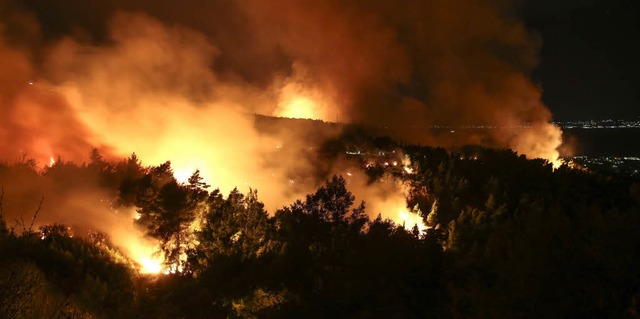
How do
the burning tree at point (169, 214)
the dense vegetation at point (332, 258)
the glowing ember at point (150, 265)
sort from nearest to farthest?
the dense vegetation at point (332, 258), the burning tree at point (169, 214), the glowing ember at point (150, 265)

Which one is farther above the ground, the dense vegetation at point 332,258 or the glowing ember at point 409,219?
the glowing ember at point 409,219

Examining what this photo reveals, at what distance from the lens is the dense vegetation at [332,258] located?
23.9 feet

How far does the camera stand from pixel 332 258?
12.9 metres

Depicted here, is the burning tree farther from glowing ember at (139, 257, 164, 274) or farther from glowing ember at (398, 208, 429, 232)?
glowing ember at (398, 208, 429, 232)

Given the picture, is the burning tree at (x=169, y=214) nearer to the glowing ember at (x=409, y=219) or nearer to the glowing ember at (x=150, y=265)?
the glowing ember at (x=150, y=265)

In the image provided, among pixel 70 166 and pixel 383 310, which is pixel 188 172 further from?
pixel 383 310

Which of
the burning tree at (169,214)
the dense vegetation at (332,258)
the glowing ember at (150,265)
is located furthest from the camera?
the glowing ember at (150,265)

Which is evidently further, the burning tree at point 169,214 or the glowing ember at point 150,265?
the glowing ember at point 150,265

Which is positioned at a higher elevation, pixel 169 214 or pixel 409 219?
pixel 409 219

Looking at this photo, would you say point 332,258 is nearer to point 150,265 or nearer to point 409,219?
point 150,265

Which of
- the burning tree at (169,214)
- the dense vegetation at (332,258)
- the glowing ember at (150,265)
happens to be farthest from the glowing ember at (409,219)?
the glowing ember at (150,265)

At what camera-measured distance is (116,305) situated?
1316cm

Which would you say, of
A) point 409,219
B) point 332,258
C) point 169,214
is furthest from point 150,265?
point 409,219

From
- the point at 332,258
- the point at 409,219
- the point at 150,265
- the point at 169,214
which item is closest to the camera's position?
the point at 332,258
